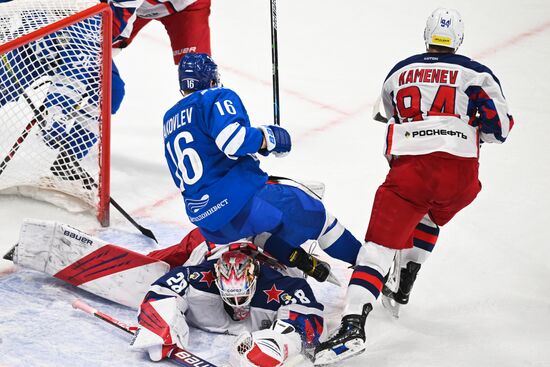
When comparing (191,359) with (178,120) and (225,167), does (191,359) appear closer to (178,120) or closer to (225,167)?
(225,167)

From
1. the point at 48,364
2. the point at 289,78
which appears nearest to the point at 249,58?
the point at 289,78

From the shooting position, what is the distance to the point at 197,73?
3.34 meters

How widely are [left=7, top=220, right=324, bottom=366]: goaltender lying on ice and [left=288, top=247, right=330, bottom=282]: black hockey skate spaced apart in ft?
0.19

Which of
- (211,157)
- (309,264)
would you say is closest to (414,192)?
(309,264)

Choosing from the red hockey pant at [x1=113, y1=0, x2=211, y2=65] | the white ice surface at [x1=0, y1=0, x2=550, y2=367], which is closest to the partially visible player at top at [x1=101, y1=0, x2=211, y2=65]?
the red hockey pant at [x1=113, y1=0, x2=211, y2=65]

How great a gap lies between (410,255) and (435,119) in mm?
517

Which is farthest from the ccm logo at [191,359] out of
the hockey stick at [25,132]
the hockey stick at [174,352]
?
the hockey stick at [25,132]

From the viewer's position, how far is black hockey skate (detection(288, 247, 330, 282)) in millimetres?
3521

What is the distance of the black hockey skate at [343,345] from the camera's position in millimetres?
3215

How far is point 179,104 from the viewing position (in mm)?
3352

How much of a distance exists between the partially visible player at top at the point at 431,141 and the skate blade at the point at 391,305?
0.86ft

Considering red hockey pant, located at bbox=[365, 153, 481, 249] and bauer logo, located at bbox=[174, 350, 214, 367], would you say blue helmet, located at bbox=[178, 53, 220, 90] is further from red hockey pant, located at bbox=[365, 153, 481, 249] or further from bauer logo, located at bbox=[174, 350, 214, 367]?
bauer logo, located at bbox=[174, 350, 214, 367]

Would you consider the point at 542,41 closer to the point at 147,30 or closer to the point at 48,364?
the point at 147,30

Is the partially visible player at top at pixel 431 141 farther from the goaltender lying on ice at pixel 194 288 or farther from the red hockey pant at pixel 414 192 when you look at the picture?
the goaltender lying on ice at pixel 194 288
